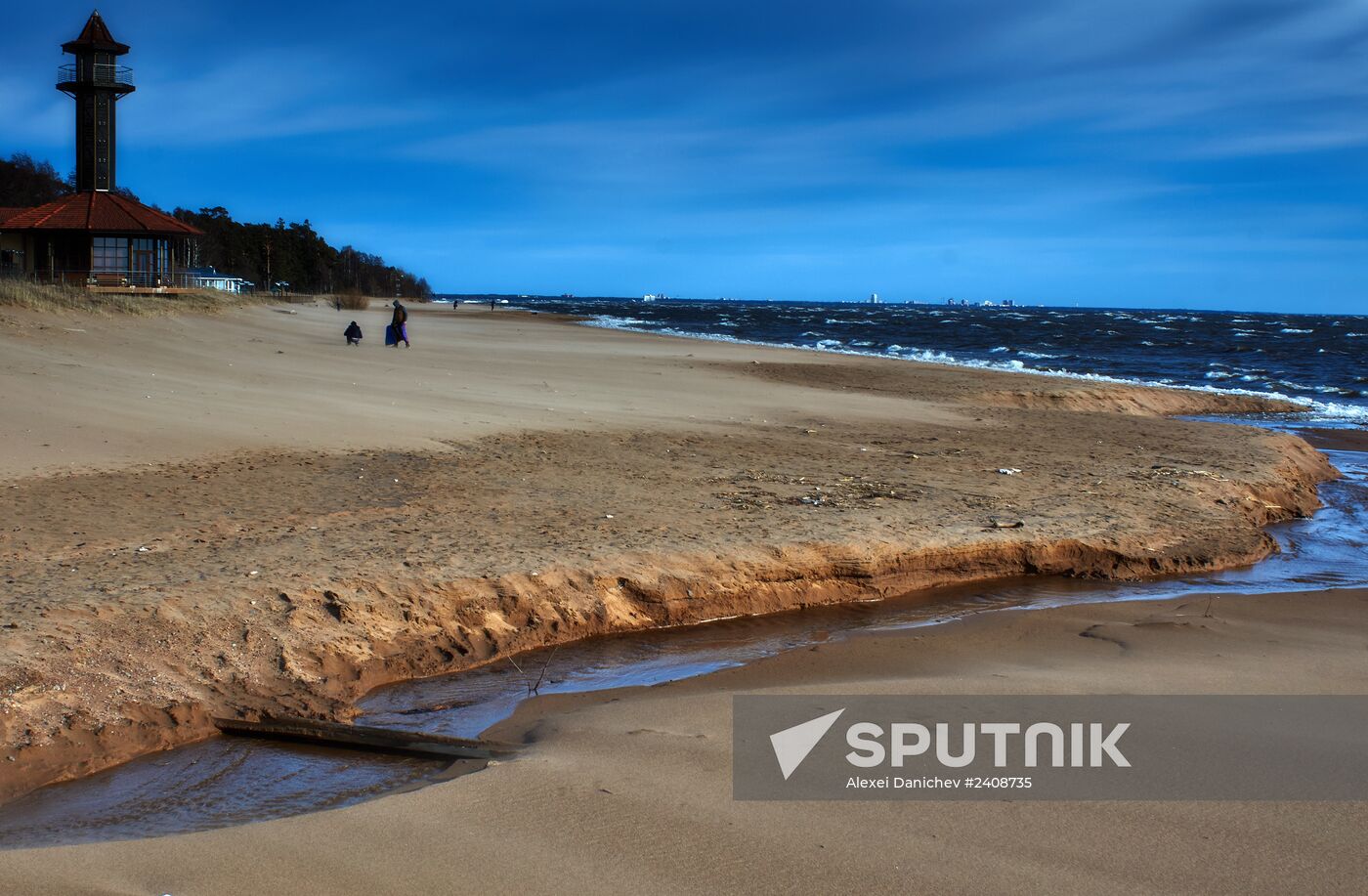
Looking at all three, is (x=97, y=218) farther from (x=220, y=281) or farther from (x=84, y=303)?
(x=220, y=281)

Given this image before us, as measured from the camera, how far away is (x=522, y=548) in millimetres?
7062

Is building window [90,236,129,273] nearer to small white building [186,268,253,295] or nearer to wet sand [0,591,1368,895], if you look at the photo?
small white building [186,268,253,295]

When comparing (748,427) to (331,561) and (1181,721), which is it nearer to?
(331,561)

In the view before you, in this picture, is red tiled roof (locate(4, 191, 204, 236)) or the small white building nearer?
red tiled roof (locate(4, 191, 204, 236))

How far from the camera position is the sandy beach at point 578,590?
349 cm

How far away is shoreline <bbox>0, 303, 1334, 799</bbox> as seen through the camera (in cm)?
498

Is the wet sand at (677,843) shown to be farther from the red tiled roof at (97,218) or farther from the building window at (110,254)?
the building window at (110,254)

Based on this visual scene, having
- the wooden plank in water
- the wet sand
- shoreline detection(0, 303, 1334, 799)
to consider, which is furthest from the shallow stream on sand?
the wet sand

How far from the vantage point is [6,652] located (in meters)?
4.73

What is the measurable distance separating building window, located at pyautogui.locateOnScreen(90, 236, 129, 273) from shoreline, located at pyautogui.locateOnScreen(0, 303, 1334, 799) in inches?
1214

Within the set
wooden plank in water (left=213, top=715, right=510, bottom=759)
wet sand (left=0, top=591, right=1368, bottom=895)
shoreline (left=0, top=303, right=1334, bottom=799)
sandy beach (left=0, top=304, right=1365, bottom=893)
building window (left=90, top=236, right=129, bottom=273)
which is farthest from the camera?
building window (left=90, top=236, right=129, bottom=273)

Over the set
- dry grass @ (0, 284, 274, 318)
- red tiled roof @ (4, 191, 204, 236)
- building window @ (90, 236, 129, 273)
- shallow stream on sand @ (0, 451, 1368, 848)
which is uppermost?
red tiled roof @ (4, 191, 204, 236)

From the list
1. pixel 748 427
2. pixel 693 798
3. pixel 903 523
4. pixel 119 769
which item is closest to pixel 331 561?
pixel 119 769

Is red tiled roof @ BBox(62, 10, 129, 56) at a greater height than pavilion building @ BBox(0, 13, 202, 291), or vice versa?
red tiled roof @ BBox(62, 10, 129, 56)
